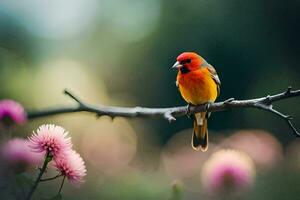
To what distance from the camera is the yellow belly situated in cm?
159

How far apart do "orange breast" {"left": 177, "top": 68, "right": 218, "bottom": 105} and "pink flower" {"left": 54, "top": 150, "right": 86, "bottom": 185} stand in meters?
0.91

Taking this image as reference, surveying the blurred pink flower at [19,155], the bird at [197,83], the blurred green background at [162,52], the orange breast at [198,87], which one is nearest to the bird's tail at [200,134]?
the bird at [197,83]

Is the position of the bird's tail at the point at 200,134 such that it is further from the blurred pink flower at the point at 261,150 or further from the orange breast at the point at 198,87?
the blurred pink flower at the point at 261,150

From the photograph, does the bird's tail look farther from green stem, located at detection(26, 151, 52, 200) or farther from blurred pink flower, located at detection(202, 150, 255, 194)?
green stem, located at detection(26, 151, 52, 200)

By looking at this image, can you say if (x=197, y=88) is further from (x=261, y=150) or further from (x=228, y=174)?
(x=261, y=150)

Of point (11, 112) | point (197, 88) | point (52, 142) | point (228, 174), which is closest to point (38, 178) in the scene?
point (52, 142)

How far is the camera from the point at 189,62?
165 cm

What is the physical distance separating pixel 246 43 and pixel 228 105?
6602 millimetres

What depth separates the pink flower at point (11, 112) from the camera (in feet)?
2.59

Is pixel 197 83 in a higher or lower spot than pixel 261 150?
lower

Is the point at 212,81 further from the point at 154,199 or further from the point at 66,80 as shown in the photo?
the point at 66,80

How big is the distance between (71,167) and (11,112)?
19 cm

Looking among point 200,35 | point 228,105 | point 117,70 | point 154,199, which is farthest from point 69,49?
point 228,105

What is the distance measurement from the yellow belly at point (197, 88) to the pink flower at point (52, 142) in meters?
0.89
